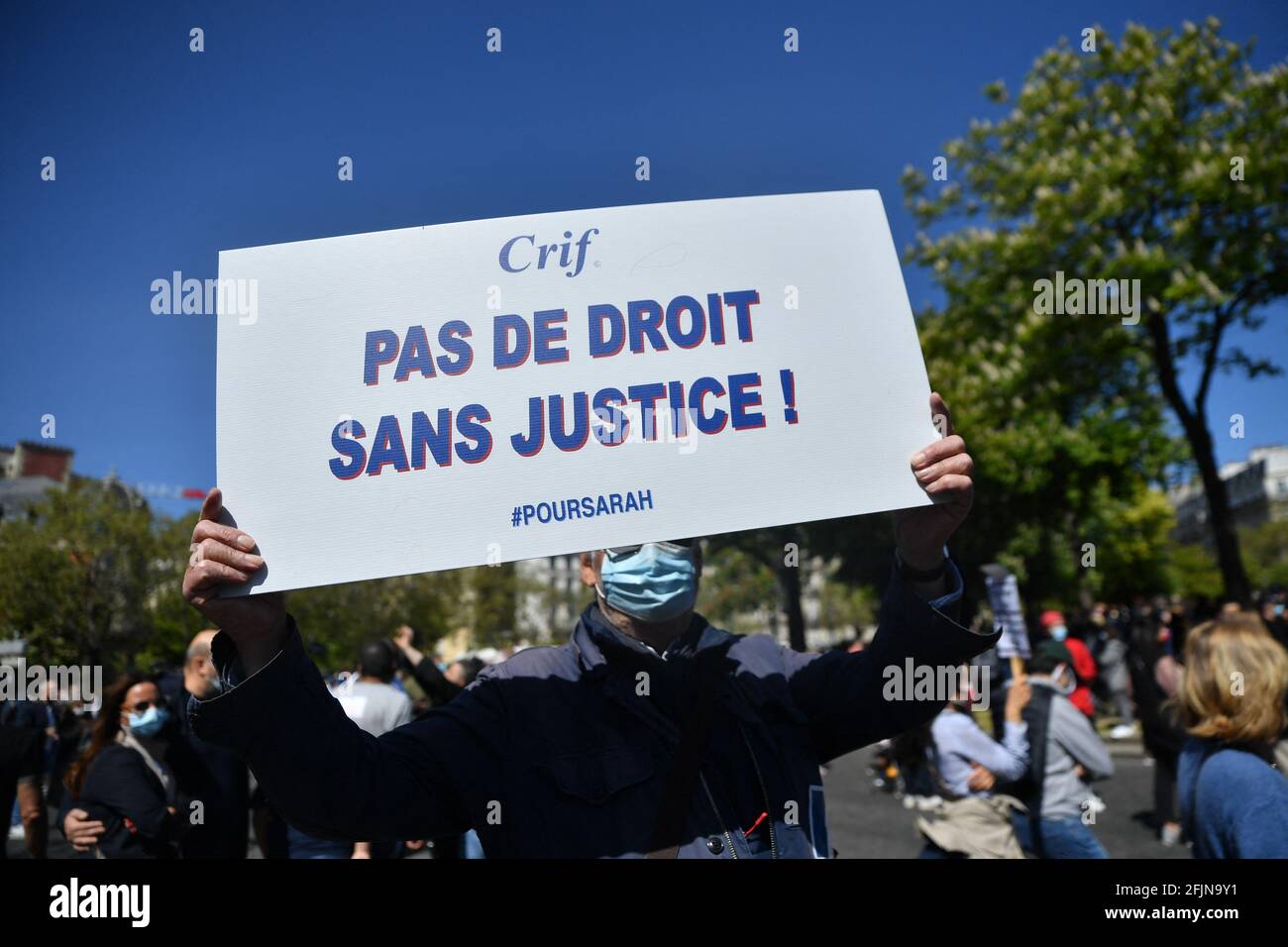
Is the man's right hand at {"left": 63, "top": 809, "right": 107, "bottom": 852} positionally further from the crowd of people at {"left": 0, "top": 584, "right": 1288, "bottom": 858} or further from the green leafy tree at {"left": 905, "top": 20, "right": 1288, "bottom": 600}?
the green leafy tree at {"left": 905, "top": 20, "right": 1288, "bottom": 600}

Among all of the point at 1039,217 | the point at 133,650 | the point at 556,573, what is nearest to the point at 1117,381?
the point at 1039,217

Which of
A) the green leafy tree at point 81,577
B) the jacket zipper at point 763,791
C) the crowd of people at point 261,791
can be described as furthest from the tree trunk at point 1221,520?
the green leafy tree at point 81,577

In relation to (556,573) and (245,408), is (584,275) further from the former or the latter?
(556,573)

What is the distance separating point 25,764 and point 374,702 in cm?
179

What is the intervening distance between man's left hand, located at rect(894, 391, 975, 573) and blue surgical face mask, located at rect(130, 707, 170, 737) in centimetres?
412

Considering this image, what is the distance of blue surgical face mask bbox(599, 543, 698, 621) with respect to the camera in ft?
7.35

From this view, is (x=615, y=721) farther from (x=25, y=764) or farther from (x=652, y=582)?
(x=25, y=764)

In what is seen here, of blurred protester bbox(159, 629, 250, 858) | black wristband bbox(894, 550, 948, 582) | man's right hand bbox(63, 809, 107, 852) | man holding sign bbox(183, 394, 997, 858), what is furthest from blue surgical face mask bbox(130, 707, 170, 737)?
black wristband bbox(894, 550, 948, 582)

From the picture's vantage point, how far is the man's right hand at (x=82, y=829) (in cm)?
434

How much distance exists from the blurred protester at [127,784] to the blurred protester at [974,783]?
3.64m

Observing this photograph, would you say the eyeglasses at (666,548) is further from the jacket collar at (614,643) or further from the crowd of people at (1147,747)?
the crowd of people at (1147,747)

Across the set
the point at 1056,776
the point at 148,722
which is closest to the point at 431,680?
the point at 148,722
